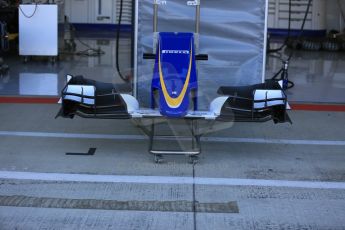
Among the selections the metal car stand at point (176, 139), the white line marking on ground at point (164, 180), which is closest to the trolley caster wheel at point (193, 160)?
the metal car stand at point (176, 139)

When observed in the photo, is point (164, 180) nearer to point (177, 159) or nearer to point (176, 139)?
point (177, 159)

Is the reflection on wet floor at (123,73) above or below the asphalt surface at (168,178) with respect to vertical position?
above

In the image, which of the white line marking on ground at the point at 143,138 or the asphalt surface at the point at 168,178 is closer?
the asphalt surface at the point at 168,178

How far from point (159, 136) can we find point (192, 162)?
0.80 meters

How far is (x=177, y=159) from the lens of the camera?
20.4 ft

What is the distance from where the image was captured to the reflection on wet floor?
9.45 metres

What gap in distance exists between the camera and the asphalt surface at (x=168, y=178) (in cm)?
468

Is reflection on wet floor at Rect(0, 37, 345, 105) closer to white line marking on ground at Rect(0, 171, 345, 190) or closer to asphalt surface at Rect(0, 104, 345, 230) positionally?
asphalt surface at Rect(0, 104, 345, 230)

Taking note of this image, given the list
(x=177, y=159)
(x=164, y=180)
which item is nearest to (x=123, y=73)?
(x=177, y=159)

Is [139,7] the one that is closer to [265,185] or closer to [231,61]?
[231,61]

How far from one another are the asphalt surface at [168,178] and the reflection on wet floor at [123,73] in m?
0.81

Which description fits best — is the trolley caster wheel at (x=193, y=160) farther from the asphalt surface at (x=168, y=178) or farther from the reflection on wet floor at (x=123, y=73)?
the reflection on wet floor at (x=123, y=73)

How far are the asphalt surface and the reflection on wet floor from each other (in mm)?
810

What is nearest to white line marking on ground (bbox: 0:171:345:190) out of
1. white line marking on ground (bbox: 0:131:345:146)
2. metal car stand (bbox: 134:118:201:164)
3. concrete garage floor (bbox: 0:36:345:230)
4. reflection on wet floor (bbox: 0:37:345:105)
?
concrete garage floor (bbox: 0:36:345:230)
